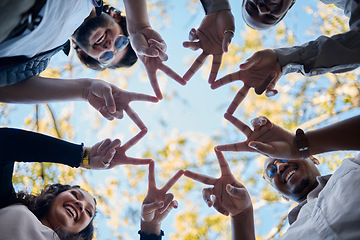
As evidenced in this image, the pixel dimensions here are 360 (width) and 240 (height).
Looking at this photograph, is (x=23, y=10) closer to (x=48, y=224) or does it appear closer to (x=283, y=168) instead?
(x=48, y=224)

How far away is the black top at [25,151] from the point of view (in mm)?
1949

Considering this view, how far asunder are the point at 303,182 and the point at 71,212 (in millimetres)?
1942

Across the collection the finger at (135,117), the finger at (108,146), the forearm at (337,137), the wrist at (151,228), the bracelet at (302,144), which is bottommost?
the wrist at (151,228)

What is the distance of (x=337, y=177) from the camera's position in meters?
1.55

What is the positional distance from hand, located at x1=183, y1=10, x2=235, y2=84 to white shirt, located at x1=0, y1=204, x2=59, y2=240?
58.5 inches

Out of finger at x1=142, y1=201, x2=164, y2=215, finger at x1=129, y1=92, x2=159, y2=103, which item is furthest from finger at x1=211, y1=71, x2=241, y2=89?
finger at x1=142, y1=201, x2=164, y2=215

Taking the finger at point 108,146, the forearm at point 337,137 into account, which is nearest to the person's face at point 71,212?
the finger at point 108,146

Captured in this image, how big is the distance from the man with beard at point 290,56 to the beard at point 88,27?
109cm

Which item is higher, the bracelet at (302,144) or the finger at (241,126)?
the bracelet at (302,144)

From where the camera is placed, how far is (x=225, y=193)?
225cm

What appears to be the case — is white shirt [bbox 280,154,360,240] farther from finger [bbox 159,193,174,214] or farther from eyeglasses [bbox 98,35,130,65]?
eyeglasses [bbox 98,35,130,65]

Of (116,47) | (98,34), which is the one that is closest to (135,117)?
(116,47)

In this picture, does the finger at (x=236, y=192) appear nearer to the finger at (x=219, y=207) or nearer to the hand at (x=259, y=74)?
the finger at (x=219, y=207)

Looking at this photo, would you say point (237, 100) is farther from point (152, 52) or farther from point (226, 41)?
point (152, 52)
